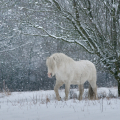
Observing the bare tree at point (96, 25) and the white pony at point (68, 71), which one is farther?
the bare tree at point (96, 25)

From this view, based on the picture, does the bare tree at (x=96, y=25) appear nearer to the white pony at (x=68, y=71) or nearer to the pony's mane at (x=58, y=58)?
the white pony at (x=68, y=71)

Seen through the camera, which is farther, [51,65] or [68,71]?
[68,71]

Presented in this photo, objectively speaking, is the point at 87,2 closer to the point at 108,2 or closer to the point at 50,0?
the point at 108,2

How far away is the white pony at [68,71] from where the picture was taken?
250 inches

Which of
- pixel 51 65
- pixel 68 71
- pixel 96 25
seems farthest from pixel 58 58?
pixel 96 25

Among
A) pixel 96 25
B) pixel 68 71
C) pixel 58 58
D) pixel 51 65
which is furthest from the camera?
pixel 96 25

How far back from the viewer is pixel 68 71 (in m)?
6.67

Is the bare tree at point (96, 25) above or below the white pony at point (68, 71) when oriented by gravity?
above

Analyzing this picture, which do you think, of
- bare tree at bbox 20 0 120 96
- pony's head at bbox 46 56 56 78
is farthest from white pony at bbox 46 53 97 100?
bare tree at bbox 20 0 120 96

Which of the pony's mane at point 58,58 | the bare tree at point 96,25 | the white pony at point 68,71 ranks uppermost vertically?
the bare tree at point 96,25

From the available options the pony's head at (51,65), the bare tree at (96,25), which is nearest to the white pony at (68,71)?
the pony's head at (51,65)

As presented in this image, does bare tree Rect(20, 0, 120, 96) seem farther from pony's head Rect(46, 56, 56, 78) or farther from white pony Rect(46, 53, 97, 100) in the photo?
pony's head Rect(46, 56, 56, 78)

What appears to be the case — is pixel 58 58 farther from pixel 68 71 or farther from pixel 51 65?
pixel 68 71

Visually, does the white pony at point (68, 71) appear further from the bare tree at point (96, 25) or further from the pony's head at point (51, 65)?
the bare tree at point (96, 25)
